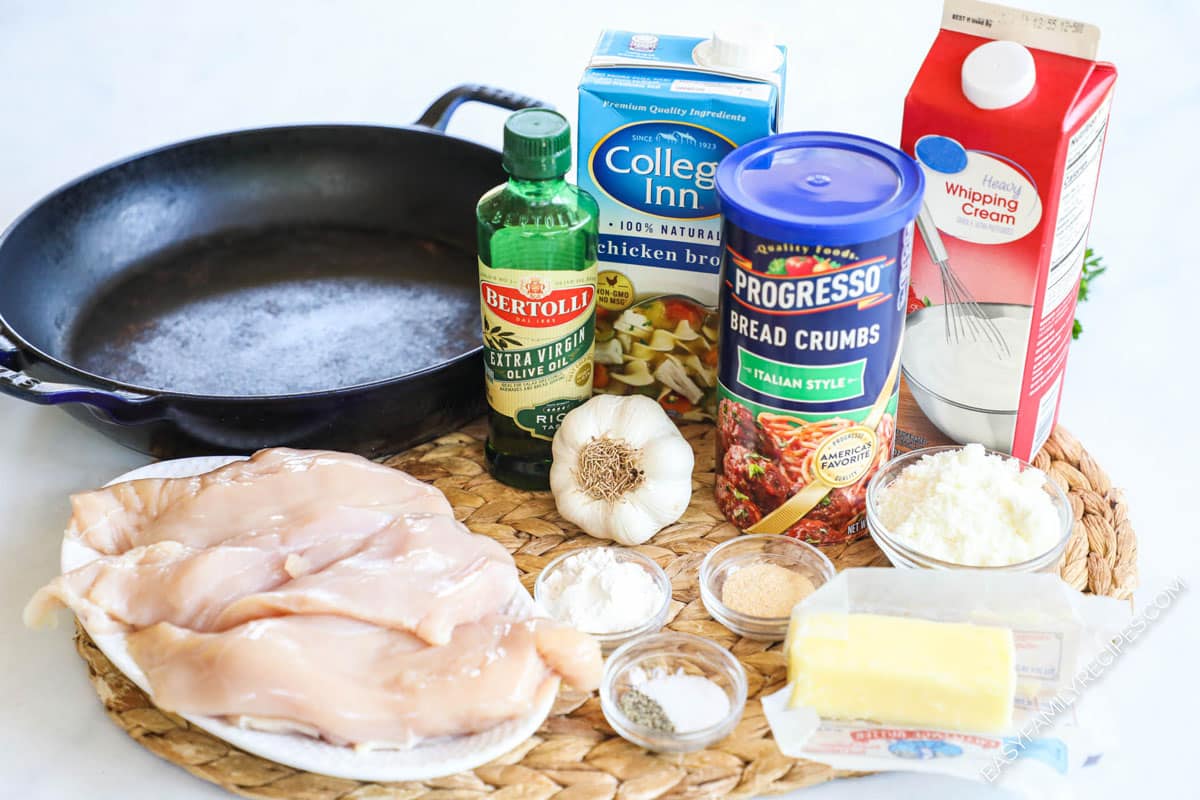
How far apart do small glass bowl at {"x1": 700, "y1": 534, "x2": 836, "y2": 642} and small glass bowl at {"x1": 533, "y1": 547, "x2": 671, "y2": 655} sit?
0.05 metres

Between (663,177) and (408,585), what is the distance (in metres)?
0.62

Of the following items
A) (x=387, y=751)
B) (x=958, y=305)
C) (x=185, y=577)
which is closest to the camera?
(x=387, y=751)

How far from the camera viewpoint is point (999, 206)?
A: 1525 millimetres

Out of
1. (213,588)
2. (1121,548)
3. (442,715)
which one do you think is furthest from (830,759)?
(213,588)

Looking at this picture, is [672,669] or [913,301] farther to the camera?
[913,301]

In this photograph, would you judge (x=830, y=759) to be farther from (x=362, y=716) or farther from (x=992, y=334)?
(x=992, y=334)

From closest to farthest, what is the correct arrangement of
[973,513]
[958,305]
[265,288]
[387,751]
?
[387,751] → [973,513] → [958,305] → [265,288]

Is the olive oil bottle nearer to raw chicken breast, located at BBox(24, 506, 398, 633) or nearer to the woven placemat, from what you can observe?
the woven placemat

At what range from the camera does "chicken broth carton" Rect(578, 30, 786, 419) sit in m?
1.60

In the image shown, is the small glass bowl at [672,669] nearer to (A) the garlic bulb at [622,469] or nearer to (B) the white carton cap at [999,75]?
(A) the garlic bulb at [622,469]

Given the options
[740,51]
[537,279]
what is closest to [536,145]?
[537,279]

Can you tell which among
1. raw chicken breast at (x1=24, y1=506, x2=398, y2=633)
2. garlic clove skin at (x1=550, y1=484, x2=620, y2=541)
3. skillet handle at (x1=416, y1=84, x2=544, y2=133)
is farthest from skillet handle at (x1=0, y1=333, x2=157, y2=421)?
skillet handle at (x1=416, y1=84, x2=544, y2=133)

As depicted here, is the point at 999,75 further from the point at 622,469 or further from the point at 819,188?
the point at 622,469

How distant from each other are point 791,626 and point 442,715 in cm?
39
